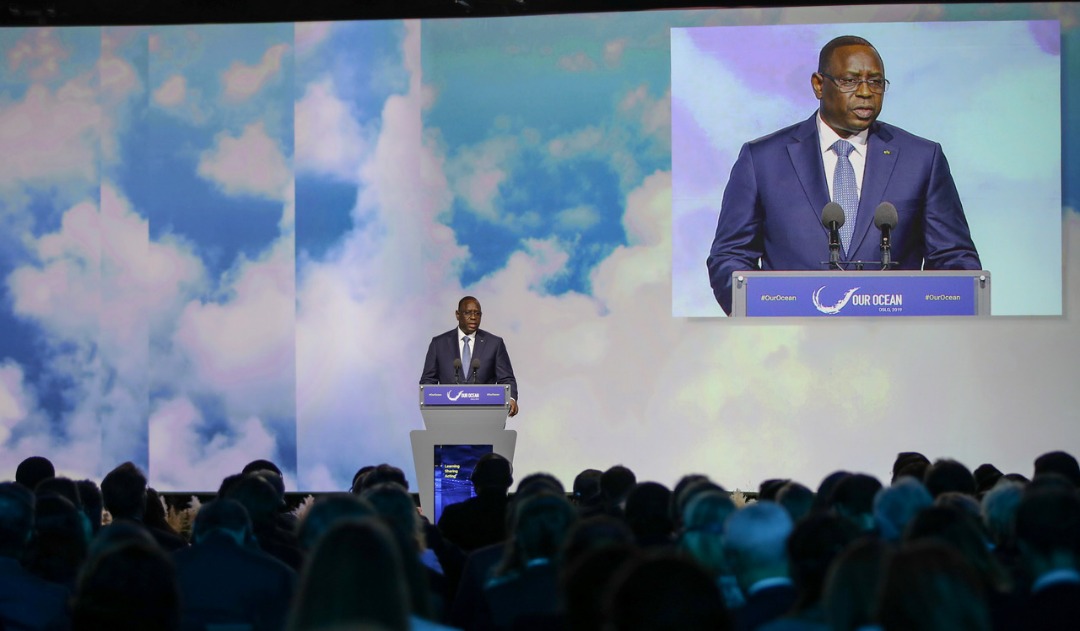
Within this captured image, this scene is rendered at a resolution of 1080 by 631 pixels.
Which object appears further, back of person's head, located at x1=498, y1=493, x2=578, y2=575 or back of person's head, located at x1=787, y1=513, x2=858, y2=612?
back of person's head, located at x1=498, y1=493, x2=578, y2=575

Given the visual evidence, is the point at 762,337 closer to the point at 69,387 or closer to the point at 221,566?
the point at 69,387

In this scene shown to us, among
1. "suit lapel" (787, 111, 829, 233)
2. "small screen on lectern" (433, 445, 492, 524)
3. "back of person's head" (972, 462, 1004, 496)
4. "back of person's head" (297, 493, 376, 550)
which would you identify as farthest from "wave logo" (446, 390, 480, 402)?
"back of person's head" (297, 493, 376, 550)

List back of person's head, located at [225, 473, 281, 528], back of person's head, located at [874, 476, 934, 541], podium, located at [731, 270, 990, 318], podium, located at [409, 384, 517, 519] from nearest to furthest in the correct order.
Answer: back of person's head, located at [874, 476, 934, 541], back of person's head, located at [225, 473, 281, 528], podium, located at [409, 384, 517, 519], podium, located at [731, 270, 990, 318]

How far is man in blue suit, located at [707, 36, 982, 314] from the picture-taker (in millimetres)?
10656

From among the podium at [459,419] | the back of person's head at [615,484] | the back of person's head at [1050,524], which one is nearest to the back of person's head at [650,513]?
the back of person's head at [615,484]

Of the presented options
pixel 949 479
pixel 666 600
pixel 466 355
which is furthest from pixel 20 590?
pixel 466 355

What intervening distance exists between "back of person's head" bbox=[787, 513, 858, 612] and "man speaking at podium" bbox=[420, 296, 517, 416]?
20.2ft

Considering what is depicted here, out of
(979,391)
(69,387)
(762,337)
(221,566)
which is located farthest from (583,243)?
(221,566)

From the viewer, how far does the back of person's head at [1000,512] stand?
409cm

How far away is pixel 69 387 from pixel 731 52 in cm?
634

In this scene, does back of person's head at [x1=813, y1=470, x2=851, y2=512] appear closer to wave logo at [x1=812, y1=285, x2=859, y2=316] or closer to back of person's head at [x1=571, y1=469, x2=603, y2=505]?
back of person's head at [x1=571, y1=469, x2=603, y2=505]

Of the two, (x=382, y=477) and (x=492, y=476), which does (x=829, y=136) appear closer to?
(x=492, y=476)

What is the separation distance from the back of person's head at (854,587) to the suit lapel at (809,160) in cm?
859

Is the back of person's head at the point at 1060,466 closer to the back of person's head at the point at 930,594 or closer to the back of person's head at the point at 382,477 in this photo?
the back of person's head at the point at 382,477
